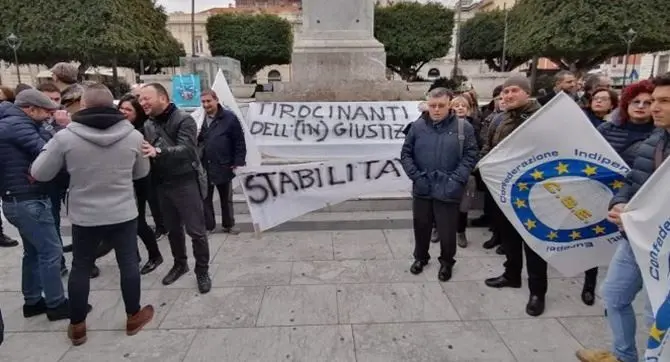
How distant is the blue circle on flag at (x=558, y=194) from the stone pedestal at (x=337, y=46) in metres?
6.23

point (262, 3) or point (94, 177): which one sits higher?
point (262, 3)

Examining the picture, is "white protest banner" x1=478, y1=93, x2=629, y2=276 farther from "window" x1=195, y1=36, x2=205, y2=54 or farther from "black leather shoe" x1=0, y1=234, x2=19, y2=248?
"window" x1=195, y1=36, x2=205, y2=54

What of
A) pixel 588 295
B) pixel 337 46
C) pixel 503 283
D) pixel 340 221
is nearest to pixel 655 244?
pixel 588 295

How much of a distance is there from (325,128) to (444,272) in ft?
11.4

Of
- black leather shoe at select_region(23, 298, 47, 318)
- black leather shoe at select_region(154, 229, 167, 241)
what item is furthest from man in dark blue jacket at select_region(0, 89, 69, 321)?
black leather shoe at select_region(154, 229, 167, 241)

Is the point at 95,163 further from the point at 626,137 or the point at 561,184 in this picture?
the point at 626,137

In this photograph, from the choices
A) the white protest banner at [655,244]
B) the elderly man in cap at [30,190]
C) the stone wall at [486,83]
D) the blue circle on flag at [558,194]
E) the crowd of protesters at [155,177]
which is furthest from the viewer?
the stone wall at [486,83]

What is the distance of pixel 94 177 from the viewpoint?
3047 millimetres

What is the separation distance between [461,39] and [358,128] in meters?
36.6

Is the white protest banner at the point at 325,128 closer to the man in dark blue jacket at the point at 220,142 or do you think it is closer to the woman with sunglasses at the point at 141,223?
the man in dark blue jacket at the point at 220,142

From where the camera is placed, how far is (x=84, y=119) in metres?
3.00

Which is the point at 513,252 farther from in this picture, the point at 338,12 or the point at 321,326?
the point at 338,12

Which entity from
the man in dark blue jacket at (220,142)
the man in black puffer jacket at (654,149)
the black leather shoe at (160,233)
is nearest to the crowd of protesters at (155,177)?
the man in black puffer jacket at (654,149)

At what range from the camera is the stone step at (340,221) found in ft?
19.4
